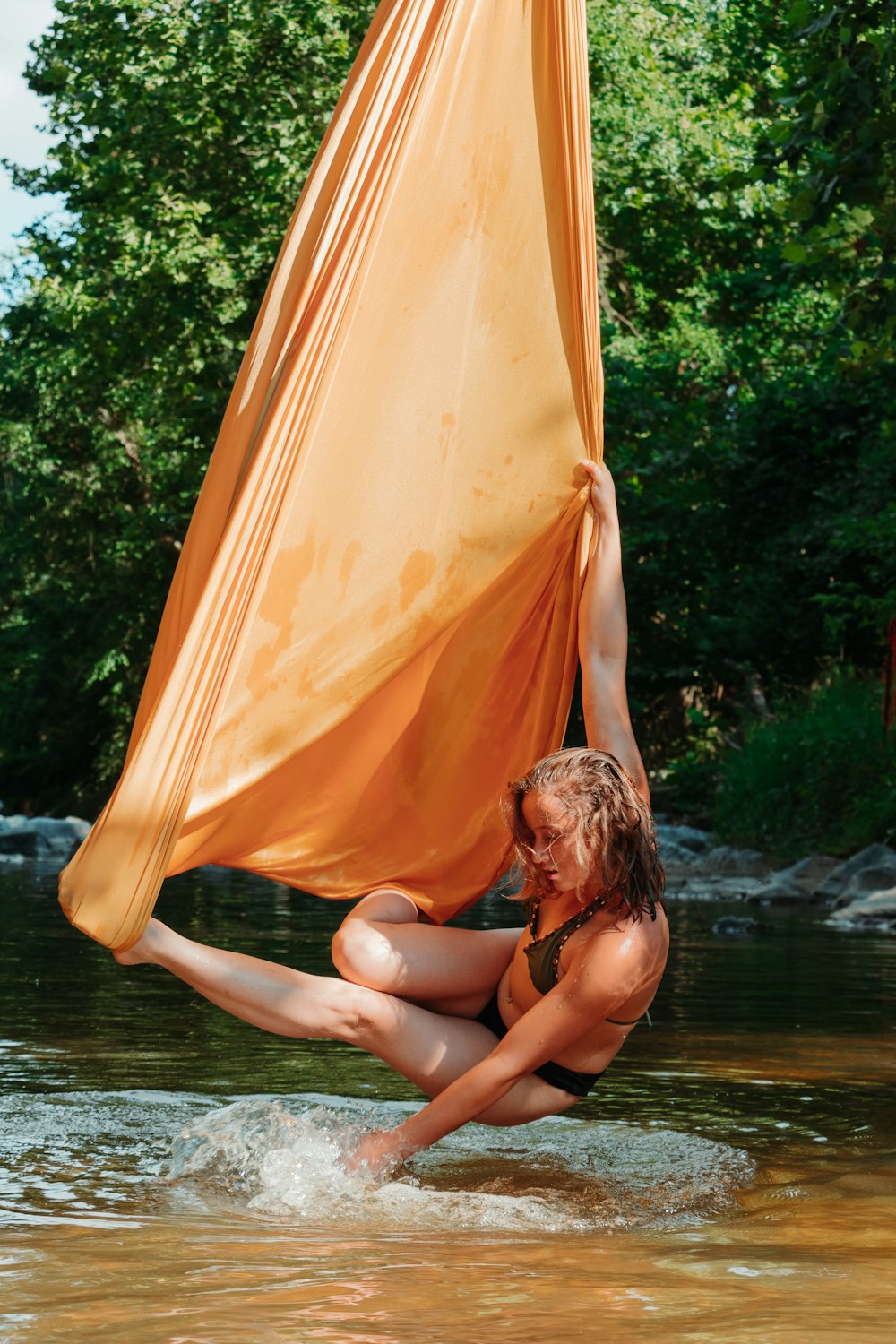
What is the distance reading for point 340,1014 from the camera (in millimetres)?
4160

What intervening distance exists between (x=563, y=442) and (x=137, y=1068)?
8.62 ft

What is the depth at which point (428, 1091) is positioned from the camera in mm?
4398

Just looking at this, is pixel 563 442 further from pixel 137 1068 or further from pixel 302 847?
pixel 137 1068

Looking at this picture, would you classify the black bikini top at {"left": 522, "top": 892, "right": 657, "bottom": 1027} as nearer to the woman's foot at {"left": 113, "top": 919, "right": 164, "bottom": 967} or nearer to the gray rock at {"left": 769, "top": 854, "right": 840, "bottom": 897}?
the woman's foot at {"left": 113, "top": 919, "right": 164, "bottom": 967}

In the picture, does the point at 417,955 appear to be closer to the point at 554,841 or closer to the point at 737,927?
the point at 554,841

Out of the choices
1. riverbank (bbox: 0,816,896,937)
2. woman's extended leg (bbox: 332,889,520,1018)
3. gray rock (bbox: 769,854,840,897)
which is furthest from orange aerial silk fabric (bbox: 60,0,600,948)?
gray rock (bbox: 769,854,840,897)

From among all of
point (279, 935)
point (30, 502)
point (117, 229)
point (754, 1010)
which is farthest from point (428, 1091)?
point (30, 502)

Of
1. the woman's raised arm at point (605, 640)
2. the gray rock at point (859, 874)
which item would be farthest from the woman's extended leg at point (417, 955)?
the gray rock at point (859, 874)

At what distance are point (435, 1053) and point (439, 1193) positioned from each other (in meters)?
0.42

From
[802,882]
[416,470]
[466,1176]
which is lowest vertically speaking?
[466,1176]

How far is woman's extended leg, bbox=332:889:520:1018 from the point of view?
4246 millimetres

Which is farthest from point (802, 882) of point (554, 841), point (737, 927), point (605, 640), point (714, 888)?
point (554, 841)

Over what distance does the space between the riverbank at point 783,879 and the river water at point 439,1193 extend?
4.70 meters

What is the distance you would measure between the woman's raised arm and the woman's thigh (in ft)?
2.60
